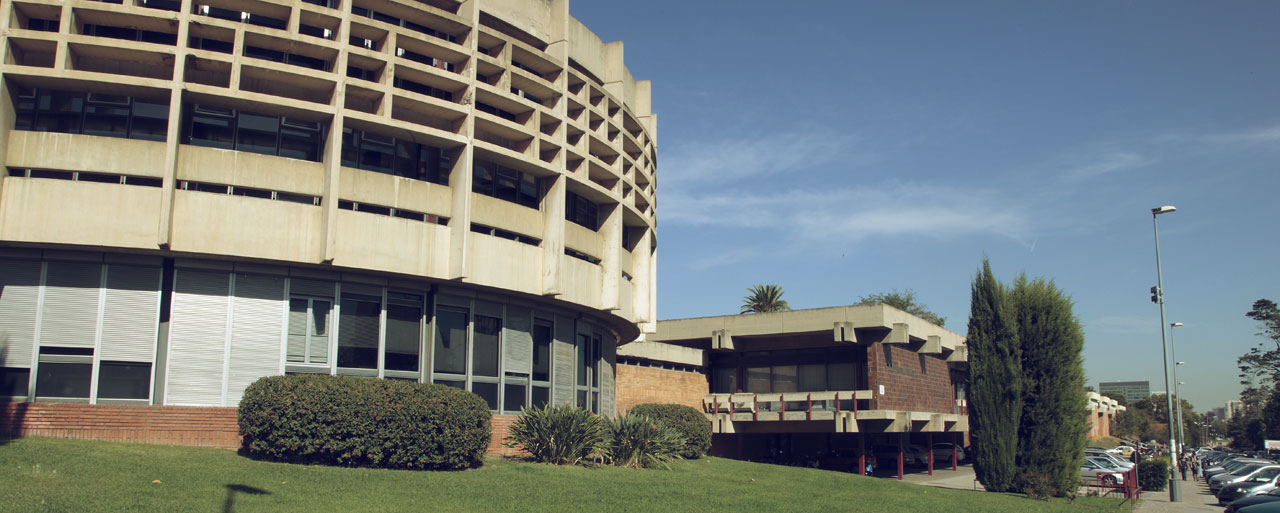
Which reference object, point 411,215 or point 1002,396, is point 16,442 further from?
point 1002,396

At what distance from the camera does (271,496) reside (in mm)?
14352

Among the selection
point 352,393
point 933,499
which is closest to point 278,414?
point 352,393

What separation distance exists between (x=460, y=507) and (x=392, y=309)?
986cm

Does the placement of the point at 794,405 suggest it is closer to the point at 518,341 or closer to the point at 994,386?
the point at 994,386

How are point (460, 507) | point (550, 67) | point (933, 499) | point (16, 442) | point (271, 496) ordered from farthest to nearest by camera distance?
point (550, 67), point (933, 499), point (16, 442), point (460, 507), point (271, 496)

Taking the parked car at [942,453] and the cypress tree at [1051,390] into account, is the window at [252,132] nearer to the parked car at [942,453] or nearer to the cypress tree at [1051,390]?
the cypress tree at [1051,390]

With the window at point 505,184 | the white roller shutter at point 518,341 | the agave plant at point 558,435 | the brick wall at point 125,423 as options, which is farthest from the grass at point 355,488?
the window at point 505,184

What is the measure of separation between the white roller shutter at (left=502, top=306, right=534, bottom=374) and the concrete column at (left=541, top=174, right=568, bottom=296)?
139 centimetres

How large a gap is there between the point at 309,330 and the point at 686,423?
40.9 ft

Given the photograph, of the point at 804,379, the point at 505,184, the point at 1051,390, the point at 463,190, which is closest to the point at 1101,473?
the point at 1051,390

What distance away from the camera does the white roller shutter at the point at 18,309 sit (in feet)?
66.6

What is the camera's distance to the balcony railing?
1512 inches

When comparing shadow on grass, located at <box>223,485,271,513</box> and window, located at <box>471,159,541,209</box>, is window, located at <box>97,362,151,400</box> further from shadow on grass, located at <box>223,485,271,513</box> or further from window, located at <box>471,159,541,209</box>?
window, located at <box>471,159,541,209</box>

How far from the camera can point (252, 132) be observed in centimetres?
2289
